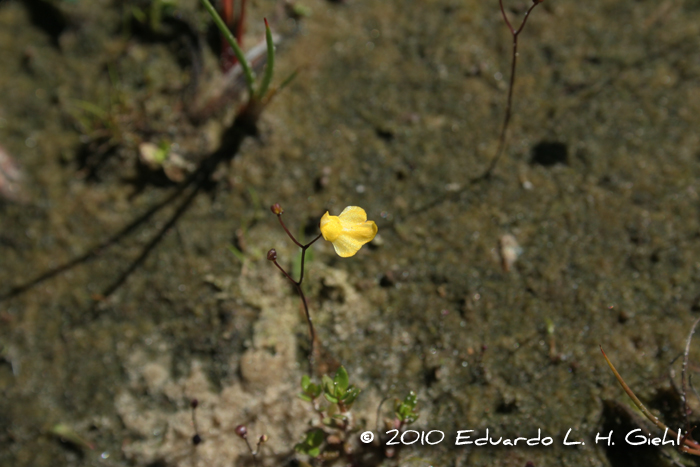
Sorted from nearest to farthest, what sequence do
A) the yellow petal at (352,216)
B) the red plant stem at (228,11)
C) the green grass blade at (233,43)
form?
1. the yellow petal at (352,216)
2. the green grass blade at (233,43)
3. the red plant stem at (228,11)

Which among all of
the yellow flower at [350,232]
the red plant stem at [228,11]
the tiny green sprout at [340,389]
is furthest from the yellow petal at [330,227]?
the red plant stem at [228,11]

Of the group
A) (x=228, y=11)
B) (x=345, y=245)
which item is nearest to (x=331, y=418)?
(x=345, y=245)

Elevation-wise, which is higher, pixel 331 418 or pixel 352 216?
pixel 352 216

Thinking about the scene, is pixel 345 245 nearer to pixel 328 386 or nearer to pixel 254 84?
pixel 328 386

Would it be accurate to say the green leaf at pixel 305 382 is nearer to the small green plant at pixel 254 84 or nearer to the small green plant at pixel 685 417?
the small green plant at pixel 685 417

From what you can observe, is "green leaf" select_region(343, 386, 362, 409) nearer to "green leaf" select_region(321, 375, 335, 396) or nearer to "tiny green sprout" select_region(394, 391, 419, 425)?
"green leaf" select_region(321, 375, 335, 396)

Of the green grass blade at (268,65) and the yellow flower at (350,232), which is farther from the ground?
the green grass blade at (268,65)

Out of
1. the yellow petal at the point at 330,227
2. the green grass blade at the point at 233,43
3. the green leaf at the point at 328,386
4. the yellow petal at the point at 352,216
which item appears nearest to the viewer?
the yellow petal at the point at 330,227
